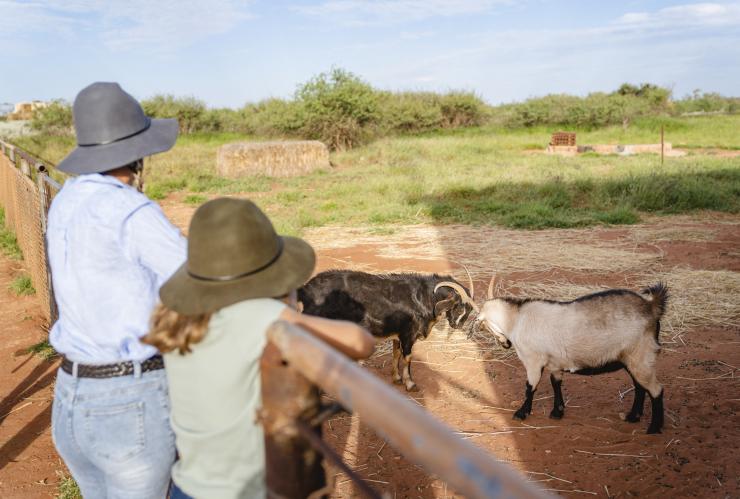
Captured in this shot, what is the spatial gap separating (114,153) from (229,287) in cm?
97

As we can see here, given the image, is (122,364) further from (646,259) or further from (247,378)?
(646,259)

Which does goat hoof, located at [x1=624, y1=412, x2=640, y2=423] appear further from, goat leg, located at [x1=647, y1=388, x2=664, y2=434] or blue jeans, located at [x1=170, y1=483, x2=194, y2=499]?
blue jeans, located at [x1=170, y1=483, x2=194, y2=499]

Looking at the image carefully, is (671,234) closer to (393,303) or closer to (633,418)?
(633,418)

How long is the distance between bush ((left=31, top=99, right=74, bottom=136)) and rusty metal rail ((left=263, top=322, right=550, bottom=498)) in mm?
41513

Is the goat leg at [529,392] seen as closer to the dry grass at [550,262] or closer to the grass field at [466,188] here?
the dry grass at [550,262]

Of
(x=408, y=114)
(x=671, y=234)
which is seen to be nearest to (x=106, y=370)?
(x=671, y=234)

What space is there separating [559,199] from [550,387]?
959cm

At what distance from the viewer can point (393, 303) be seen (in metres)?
5.97

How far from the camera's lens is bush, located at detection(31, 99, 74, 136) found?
37844mm

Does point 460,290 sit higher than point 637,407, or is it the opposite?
point 460,290

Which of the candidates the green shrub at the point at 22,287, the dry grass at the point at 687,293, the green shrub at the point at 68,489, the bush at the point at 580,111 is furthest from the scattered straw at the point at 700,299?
the bush at the point at 580,111

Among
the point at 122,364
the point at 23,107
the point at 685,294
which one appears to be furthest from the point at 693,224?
the point at 23,107

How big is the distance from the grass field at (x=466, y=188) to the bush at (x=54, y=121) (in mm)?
11327

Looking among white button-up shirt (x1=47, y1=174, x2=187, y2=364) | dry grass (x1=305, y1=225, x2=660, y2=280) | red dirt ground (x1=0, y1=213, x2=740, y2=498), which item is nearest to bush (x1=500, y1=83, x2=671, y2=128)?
dry grass (x1=305, y1=225, x2=660, y2=280)
